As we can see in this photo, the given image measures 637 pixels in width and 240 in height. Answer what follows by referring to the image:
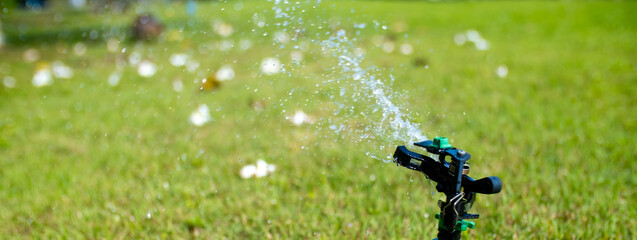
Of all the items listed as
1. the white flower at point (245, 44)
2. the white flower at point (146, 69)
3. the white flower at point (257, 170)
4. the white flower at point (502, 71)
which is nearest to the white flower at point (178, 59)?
the white flower at point (146, 69)

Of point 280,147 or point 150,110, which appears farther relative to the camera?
point 150,110

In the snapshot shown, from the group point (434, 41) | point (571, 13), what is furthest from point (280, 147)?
point (571, 13)

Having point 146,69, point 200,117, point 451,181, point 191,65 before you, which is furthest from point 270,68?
point 451,181

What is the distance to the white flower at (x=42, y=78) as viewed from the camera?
4453 millimetres

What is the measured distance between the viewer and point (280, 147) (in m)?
2.63

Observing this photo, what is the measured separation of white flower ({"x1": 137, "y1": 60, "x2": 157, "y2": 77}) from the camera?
4.50m

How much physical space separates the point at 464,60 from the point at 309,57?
145 cm

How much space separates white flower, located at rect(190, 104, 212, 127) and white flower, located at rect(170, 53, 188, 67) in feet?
5.43

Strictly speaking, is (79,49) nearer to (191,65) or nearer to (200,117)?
(191,65)

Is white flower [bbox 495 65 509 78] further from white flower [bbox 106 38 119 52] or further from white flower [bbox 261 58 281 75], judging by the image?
white flower [bbox 106 38 119 52]

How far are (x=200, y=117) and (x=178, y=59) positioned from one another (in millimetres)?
2005

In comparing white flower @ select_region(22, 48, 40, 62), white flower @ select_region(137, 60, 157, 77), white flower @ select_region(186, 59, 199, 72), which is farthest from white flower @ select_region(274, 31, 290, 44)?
white flower @ select_region(22, 48, 40, 62)

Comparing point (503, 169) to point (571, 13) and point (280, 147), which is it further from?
point (571, 13)

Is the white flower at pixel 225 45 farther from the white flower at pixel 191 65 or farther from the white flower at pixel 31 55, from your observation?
the white flower at pixel 31 55
